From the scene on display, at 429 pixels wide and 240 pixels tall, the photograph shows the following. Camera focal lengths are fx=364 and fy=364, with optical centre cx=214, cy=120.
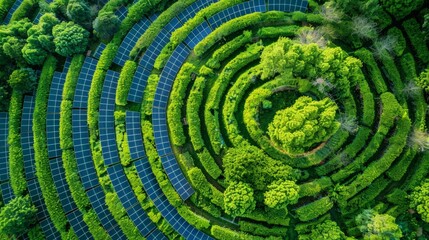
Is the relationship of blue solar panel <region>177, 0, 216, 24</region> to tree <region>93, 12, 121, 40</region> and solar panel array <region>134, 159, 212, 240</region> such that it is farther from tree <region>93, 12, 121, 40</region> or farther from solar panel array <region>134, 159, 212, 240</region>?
solar panel array <region>134, 159, 212, 240</region>

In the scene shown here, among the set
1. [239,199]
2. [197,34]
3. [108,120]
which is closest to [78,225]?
[108,120]

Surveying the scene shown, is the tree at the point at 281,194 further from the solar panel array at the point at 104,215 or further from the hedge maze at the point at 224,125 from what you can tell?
the solar panel array at the point at 104,215

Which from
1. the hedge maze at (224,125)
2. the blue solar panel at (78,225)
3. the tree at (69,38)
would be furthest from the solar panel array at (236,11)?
the blue solar panel at (78,225)

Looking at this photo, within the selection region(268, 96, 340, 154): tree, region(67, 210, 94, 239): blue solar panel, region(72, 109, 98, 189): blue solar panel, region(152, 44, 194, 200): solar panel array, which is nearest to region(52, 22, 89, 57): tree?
region(72, 109, 98, 189): blue solar panel

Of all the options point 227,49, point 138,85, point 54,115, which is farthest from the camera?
point 227,49

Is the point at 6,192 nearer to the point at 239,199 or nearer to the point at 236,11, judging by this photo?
the point at 239,199

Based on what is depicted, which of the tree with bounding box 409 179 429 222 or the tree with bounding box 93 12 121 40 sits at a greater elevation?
the tree with bounding box 93 12 121 40
